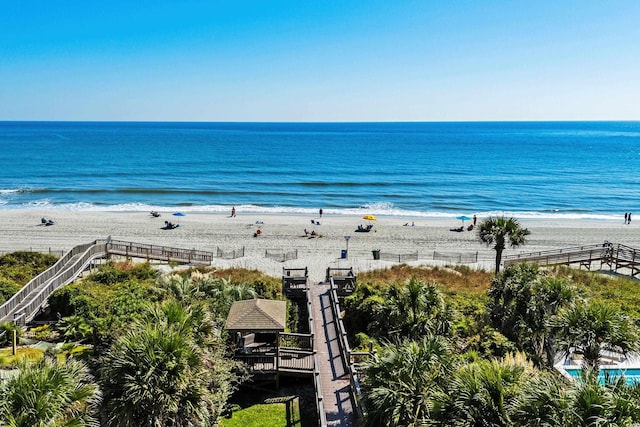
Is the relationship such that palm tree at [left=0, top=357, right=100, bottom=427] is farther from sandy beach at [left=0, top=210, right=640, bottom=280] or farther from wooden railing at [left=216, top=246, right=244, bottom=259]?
wooden railing at [left=216, top=246, right=244, bottom=259]

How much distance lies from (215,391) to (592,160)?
11786 centimetres

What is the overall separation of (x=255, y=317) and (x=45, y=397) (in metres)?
8.92

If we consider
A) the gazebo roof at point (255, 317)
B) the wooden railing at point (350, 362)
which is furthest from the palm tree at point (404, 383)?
the gazebo roof at point (255, 317)

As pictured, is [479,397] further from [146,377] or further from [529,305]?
[529,305]

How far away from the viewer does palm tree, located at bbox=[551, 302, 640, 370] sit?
12.5 metres

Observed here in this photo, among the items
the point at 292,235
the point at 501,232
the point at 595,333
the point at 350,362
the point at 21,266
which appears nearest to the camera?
the point at 595,333

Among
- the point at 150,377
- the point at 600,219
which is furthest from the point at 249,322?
the point at 600,219

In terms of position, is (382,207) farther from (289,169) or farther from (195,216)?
(289,169)

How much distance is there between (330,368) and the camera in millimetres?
16281

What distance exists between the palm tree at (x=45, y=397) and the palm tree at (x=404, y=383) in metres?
5.67

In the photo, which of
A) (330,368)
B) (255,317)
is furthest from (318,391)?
(255,317)

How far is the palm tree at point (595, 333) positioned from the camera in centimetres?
1255

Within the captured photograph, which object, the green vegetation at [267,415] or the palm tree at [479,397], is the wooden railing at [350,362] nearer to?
the green vegetation at [267,415]

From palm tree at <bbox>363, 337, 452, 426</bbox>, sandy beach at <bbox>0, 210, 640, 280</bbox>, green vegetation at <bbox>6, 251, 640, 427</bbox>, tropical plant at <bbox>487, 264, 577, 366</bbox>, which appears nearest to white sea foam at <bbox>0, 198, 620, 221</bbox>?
sandy beach at <bbox>0, 210, 640, 280</bbox>
